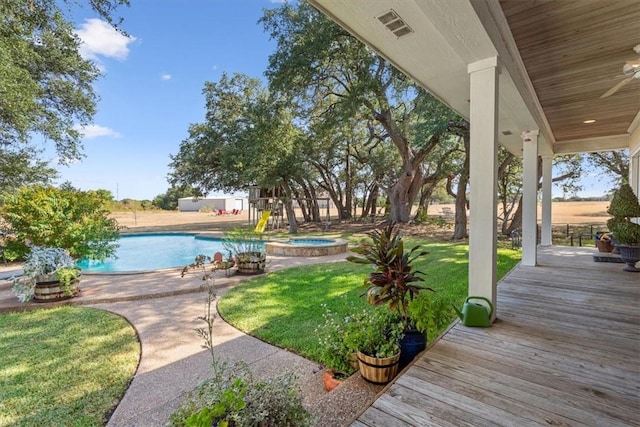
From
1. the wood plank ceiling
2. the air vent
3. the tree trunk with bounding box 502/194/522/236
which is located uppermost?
the wood plank ceiling

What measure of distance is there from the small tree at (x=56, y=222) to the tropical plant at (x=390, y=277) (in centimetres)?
558

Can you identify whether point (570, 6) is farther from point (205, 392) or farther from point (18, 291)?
point (18, 291)

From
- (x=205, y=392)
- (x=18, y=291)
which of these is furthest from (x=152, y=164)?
(x=205, y=392)

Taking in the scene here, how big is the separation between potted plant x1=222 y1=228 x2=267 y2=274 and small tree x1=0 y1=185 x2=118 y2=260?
2.40 metres

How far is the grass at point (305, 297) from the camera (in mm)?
3553

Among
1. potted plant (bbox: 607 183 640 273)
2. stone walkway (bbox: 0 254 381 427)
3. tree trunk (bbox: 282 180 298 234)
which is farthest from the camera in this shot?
tree trunk (bbox: 282 180 298 234)

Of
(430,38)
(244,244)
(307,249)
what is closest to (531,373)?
(430,38)

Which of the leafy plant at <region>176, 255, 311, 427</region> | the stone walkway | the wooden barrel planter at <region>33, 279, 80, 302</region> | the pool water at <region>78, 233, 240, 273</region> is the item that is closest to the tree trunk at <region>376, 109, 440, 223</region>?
the pool water at <region>78, 233, 240, 273</region>

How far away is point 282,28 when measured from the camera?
1034cm

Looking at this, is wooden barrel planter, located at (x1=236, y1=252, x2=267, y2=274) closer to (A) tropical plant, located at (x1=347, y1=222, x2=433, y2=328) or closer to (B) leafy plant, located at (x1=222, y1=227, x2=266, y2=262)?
(B) leafy plant, located at (x1=222, y1=227, x2=266, y2=262)

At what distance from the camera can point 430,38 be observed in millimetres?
2555

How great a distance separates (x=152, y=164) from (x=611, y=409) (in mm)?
23180

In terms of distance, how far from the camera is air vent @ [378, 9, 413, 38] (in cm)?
221

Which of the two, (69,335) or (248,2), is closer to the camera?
(69,335)
